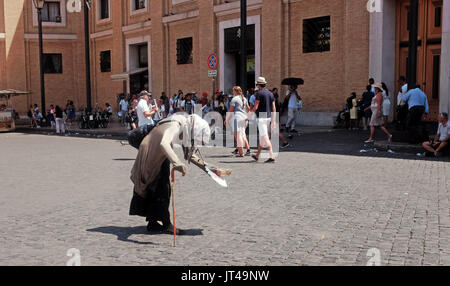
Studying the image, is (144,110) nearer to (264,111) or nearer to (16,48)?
(264,111)

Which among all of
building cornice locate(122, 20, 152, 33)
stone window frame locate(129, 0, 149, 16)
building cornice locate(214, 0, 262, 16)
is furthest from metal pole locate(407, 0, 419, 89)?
stone window frame locate(129, 0, 149, 16)

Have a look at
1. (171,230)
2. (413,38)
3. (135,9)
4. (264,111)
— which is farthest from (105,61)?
(171,230)

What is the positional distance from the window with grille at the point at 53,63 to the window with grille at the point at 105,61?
3.51m

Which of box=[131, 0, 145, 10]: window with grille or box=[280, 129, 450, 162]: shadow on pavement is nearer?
box=[280, 129, 450, 162]: shadow on pavement

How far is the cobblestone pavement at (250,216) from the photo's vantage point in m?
4.48

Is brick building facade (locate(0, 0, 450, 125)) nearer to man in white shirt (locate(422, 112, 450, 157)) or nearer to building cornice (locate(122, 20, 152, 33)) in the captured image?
building cornice (locate(122, 20, 152, 33))

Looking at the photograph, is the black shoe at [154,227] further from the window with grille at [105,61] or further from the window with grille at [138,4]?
the window with grille at [105,61]

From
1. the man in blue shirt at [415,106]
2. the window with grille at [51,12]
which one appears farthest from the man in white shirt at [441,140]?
the window with grille at [51,12]

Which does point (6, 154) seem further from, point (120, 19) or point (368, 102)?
point (120, 19)

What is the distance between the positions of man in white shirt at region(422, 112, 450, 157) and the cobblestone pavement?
66 centimetres

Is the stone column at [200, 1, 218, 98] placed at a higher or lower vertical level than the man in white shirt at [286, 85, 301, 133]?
higher

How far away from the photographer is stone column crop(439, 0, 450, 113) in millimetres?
15977

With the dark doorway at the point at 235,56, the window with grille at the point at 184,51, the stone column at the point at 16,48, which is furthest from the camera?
the stone column at the point at 16,48

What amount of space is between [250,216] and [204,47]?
20.0m
